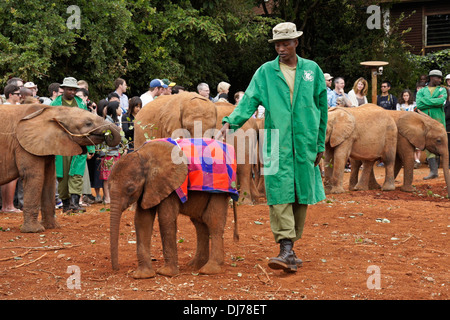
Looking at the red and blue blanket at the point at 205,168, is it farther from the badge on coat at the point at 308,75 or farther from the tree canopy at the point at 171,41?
the tree canopy at the point at 171,41

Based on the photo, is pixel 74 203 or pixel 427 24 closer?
pixel 74 203

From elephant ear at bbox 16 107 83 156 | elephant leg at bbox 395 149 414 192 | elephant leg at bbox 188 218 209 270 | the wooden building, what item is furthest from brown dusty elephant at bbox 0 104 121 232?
the wooden building

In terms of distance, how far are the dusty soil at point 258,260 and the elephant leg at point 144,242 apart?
146 millimetres

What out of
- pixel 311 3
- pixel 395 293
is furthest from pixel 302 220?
pixel 311 3

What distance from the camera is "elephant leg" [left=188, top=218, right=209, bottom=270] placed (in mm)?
7352

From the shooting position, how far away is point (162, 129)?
11.3 meters

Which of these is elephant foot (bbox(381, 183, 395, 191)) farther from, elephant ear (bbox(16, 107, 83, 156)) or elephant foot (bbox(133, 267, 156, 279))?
elephant foot (bbox(133, 267, 156, 279))

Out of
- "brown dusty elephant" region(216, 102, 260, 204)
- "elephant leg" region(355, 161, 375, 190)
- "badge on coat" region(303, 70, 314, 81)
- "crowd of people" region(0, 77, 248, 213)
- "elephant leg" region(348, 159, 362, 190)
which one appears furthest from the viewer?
"elephant leg" region(348, 159, 362, 190)

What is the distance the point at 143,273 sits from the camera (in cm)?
680

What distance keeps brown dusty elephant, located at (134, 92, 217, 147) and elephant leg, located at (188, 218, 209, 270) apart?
130 inches

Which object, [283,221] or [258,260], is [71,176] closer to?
[258,260]

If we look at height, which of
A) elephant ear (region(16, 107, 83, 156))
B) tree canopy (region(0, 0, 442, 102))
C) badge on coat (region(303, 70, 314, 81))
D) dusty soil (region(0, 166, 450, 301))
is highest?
tree canopy (region(0, 0, 442, 102))

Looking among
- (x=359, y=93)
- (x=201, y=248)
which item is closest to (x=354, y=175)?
(x=359, y=93)

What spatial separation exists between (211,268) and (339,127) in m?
7.72
